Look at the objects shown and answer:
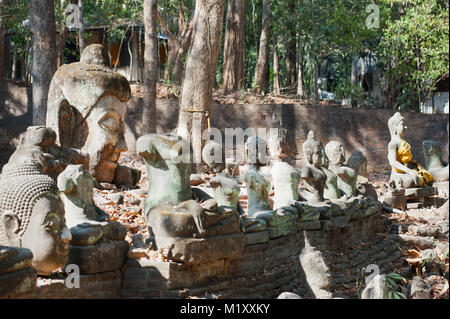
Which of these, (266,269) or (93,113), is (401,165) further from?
(93,113)

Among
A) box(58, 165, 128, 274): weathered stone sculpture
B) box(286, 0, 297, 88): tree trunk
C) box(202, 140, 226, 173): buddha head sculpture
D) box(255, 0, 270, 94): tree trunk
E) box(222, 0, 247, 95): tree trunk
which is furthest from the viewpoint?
box(286, 0, 297, 88): tree trunk

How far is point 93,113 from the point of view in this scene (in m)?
8.15

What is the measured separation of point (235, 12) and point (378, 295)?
1282 cm

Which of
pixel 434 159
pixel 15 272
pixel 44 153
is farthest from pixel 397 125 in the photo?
pixel 15 272

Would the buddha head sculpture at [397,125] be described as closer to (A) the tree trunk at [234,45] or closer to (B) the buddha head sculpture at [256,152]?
(B) the buddha head sculpture at [256,152]

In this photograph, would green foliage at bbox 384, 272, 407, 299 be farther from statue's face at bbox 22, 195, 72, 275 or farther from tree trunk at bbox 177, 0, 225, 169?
tree trunk at bbox 177, 0, 225, 169

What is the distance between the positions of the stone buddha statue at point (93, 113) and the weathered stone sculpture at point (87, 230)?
112 inches

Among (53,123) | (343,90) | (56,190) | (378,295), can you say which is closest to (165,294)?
(56,190)

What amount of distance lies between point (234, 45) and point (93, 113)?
9.19m

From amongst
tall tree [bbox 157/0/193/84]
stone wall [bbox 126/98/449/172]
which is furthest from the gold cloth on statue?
tall tree [bbox 157/0/193/84]

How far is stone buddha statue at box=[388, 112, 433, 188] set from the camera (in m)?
11.3

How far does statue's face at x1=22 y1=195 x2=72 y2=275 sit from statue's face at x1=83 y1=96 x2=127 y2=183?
3554 millimetres

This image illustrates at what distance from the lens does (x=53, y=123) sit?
7.87m

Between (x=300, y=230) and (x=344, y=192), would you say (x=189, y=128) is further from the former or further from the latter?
(x=300, y=230)
